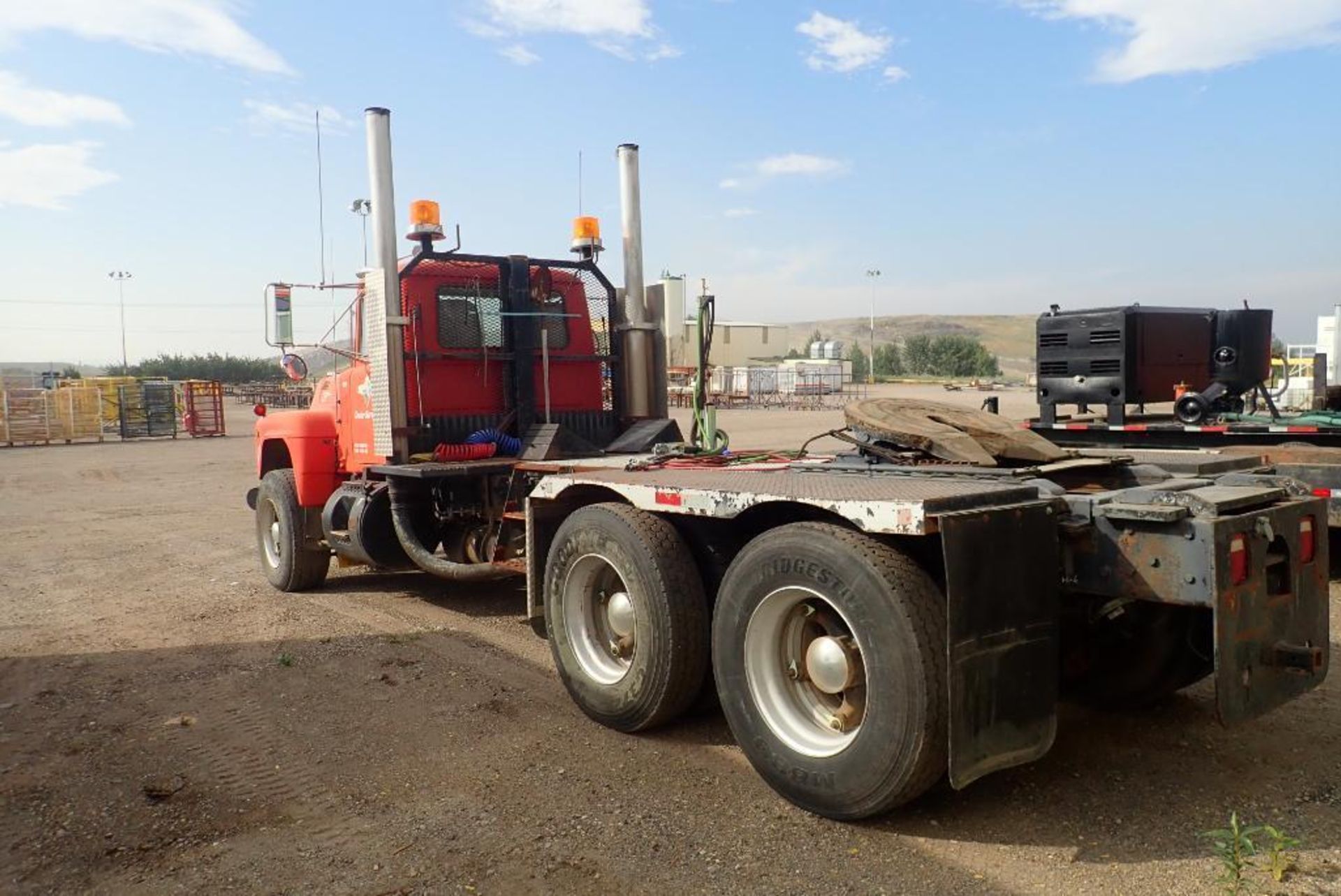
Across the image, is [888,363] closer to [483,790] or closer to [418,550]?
[418,550]

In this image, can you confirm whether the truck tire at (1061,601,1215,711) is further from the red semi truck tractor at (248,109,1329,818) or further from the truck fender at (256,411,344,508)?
the truck fender at (256,411,344,508)

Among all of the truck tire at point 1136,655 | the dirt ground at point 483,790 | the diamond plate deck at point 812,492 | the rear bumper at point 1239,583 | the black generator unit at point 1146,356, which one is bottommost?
the dirt ground at point 483,790

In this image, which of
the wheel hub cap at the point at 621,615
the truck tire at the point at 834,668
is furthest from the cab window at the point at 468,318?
the truck tire at the point at 834,668

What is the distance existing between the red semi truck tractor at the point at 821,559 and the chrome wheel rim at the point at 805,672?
0.03 feet

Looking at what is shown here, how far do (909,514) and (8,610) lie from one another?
745 cm

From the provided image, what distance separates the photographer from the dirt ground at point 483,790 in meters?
3.52

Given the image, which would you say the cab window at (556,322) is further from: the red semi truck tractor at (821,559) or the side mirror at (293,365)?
the side mirror at (293,365)

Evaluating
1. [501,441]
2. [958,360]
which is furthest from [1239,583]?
[958,360]

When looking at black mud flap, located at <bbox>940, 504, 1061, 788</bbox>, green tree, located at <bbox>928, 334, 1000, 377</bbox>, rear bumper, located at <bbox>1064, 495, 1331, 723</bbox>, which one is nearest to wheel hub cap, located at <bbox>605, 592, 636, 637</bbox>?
black mud flap, located at <bbox>940, 504, 1061, 788</bbox>

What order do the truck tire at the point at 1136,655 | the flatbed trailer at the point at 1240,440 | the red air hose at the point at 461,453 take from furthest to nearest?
the flatbed trailer at the point at 1240,440 < the red air hose at the point at 461,453 < the truck tire at the point at 1136,655

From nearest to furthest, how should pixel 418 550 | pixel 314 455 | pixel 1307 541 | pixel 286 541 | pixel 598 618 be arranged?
pixel 1307 541 < pixel 598 618 < pixel 418 550 < pixel 314 455 < pixel 286 541

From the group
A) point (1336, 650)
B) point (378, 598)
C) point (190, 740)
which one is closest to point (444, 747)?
point (190, 740)

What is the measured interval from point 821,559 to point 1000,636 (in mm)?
676

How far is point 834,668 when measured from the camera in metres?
3.92
